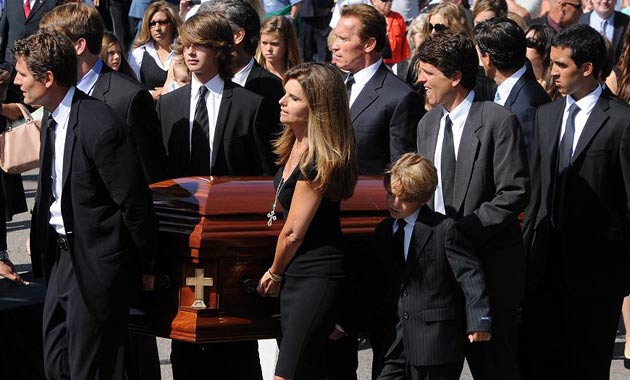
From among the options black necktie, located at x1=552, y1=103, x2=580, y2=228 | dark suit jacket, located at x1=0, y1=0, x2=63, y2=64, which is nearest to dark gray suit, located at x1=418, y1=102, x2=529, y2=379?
black necktie, located at x1=552, y1=103, x2=580, y2=228

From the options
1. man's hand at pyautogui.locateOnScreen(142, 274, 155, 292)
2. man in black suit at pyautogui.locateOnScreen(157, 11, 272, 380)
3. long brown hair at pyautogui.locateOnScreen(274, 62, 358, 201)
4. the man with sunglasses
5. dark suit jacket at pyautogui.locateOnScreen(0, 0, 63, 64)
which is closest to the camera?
long brown hair at pyautogui.locateOnScreen(274, 62, 358, 201)

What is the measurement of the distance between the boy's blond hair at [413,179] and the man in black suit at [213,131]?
1190 mm

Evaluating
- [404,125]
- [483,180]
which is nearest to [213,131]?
[404,125]

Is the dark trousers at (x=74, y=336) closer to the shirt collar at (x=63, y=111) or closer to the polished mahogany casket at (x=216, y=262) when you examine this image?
the polished mahogany casket at (x=216, y=262)

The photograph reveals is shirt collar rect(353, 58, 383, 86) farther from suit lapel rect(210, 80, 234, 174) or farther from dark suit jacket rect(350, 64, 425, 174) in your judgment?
suit lapel rect(210, 80, 234, 174)

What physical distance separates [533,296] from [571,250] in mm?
310

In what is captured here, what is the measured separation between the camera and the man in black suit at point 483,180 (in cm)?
479

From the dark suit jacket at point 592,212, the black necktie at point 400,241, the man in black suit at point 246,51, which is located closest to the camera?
the black necktie at point 400,241

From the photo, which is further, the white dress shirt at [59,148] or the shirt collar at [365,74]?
the shirt collar at [365,74]

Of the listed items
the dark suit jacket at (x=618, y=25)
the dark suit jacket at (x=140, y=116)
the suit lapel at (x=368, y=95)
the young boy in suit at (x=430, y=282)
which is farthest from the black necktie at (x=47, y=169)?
the dark suit jacket at (x=618, y=25)

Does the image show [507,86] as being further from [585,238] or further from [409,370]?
[409,370]

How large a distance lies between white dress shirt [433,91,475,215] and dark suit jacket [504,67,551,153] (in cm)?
73

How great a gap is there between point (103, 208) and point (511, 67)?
218cm

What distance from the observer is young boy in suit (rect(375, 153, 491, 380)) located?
4.70 meters
